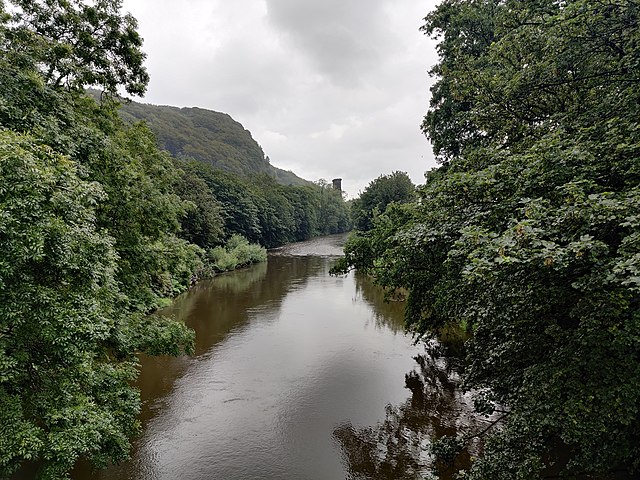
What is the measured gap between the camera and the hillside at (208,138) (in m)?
129

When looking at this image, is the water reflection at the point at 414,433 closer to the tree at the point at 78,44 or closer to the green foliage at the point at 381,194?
→ the tree at the point at 78,44

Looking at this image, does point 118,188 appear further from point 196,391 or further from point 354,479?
point 354,479

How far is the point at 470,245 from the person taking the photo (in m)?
5.70

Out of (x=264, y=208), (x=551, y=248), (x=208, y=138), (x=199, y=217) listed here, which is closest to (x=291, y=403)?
(x=551, y=248)

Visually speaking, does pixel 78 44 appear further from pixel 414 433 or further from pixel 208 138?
pixel 208 138

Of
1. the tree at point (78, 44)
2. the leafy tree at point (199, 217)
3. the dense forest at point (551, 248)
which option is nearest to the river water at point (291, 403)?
the dense forest at point (551, 248)

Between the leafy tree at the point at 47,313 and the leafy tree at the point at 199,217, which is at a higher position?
the leafy tree at the point at 199,217

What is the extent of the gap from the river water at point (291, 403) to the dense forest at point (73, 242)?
7.65 ft

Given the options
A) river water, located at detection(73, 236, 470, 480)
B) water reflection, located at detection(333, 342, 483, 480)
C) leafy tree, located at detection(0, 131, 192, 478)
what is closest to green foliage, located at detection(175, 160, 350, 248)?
river water, located at detection(73, 236, 470, 480)

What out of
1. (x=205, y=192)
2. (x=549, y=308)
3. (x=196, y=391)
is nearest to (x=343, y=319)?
(x=196, y=391)

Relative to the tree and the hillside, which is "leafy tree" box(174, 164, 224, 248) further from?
the hillside

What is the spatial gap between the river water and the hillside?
102 metres

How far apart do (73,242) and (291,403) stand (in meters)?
8.93

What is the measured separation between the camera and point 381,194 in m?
49.6
